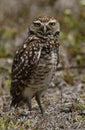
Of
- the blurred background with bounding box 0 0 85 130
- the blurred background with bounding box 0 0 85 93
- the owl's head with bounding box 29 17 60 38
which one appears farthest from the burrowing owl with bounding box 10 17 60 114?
the blurred background with bounding box 0 0 85 93

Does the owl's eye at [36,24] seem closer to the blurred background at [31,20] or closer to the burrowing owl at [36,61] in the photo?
the burrowing owl at [36,61]

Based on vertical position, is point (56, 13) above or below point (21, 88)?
above

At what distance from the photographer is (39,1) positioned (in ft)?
53.0

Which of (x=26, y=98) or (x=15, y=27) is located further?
(x=15, y=27)

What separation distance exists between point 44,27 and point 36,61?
466 millimetres

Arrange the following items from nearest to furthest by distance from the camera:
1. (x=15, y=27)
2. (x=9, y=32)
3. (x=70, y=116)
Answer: (x=70, y=116) < (x=9, y=32) < (x=15, y=27)

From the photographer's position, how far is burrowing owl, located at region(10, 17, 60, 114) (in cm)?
820

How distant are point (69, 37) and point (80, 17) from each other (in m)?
1.33

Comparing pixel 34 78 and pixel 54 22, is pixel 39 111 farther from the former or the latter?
pixel 54 22

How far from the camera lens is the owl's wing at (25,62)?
8.22m

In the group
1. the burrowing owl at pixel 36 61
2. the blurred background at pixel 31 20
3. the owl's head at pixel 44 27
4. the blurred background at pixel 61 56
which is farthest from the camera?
the blurred background at pixel 31 20

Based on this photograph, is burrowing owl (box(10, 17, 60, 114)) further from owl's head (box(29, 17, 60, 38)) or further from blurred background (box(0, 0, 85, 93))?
blurred background (box(0, 0, 85, 93))

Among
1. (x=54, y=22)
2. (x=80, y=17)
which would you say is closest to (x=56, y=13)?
(x=80, y=17)

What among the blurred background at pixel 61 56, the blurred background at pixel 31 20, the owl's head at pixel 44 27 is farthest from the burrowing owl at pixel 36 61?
the blurred background at pixel 31 20
